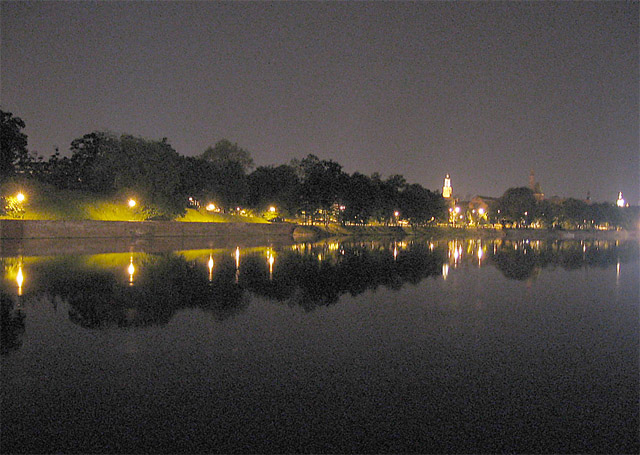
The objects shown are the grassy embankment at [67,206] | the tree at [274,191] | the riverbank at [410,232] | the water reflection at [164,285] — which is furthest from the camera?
the tree at [274,191]

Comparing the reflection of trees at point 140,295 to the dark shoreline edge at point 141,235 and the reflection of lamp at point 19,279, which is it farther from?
the dark shoreline edge at point 141,235

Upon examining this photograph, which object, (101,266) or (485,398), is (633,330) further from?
(101,266)

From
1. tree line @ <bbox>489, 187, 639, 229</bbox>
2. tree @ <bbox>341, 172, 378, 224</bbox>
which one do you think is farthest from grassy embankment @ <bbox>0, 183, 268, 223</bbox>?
tree line @ <bbox>489, 187, 639, 229</bbox>

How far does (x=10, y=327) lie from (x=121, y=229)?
3539 cm

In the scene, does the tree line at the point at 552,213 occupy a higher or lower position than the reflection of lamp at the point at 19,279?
higher

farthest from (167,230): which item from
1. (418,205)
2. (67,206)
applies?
(418,205)

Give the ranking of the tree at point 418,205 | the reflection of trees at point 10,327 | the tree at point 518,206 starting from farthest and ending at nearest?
the tree at point 518,206
the tree at point 418,205
the reflection of trees at point 10,327

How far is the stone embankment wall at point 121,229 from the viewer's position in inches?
1316

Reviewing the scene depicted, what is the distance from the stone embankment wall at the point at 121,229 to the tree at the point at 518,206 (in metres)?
83.5

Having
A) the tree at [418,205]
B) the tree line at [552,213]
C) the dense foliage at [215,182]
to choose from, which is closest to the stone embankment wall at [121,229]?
the dense foliage at [215,182]

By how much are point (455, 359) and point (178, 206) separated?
162 feet

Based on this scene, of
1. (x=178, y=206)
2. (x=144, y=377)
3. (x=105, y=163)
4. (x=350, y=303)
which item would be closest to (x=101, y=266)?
(x=350, y=303)

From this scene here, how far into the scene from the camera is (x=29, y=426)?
168 inches

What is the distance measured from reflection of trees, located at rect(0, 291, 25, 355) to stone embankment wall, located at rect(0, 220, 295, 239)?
2759cm
